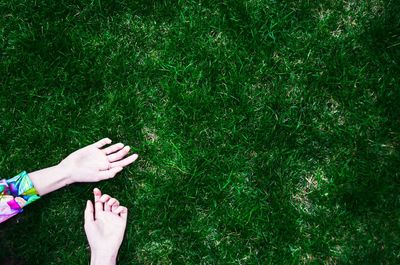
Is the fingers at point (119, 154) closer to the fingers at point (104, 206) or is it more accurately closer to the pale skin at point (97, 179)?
the pale skin at point (97, 179)

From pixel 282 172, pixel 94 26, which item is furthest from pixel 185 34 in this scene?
pixel 282 172

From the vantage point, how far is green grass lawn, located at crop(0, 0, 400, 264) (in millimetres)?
3230

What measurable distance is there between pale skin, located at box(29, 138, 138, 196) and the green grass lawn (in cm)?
12

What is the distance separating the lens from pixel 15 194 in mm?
3160

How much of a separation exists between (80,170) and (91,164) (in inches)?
3.3

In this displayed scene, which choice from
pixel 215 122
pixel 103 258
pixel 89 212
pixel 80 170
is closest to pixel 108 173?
pixel 80 170

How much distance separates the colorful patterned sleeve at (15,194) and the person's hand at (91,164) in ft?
0.80

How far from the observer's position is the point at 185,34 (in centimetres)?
337

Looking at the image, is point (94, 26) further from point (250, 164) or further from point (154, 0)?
point (250, 164)

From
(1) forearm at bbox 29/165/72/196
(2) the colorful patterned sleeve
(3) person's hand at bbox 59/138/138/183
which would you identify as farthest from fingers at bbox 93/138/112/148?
(2) the colorful patterned sleeve

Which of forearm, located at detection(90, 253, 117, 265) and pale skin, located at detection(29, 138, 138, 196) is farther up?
pale skin, located at detection(29, 138, 138, 196)

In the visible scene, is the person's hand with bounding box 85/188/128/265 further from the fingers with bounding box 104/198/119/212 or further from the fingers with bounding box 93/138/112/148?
the fingers with bounding box 93/138/112/148

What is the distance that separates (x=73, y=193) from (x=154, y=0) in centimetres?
146

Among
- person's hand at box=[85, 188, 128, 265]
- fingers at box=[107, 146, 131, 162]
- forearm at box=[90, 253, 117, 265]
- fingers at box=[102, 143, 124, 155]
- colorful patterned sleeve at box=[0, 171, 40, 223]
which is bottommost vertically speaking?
forearm at box=[90, 253, 117, 265]
